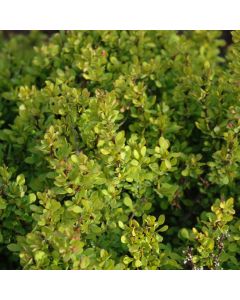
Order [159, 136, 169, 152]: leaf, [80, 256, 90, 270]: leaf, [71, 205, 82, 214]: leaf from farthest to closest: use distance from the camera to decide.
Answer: [159, 136, 169, 152]: leaf → [71, 205, 82, 214]: leaf → [80, 256, 90, 270]: leaf

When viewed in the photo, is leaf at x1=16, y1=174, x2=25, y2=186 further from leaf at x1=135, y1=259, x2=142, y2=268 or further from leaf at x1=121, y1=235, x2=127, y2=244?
leaf at x1=135, y1=259, x2=142, y2=268

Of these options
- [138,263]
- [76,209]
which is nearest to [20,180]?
[76,209]

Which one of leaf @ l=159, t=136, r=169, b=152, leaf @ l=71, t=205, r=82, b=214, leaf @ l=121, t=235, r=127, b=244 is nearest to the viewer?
leaf @ l=71, t=205, r=82, b=214

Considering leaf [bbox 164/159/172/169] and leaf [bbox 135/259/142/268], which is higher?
leaf [bbox 164/159/172/169]

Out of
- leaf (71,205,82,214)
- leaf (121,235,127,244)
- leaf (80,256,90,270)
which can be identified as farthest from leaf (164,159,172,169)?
leaf (80,256,90,270)

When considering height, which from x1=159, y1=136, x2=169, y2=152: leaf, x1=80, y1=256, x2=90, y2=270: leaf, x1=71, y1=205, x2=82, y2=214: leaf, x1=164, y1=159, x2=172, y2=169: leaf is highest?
x1=159, y1=136, x2=169, y2=152: leaf

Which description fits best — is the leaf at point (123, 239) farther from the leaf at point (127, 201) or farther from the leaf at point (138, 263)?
the leaf at point (127, 201)

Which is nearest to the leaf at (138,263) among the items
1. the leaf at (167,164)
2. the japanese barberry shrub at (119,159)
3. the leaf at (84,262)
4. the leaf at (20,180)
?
the japanese barberry shrub at (119,159)
